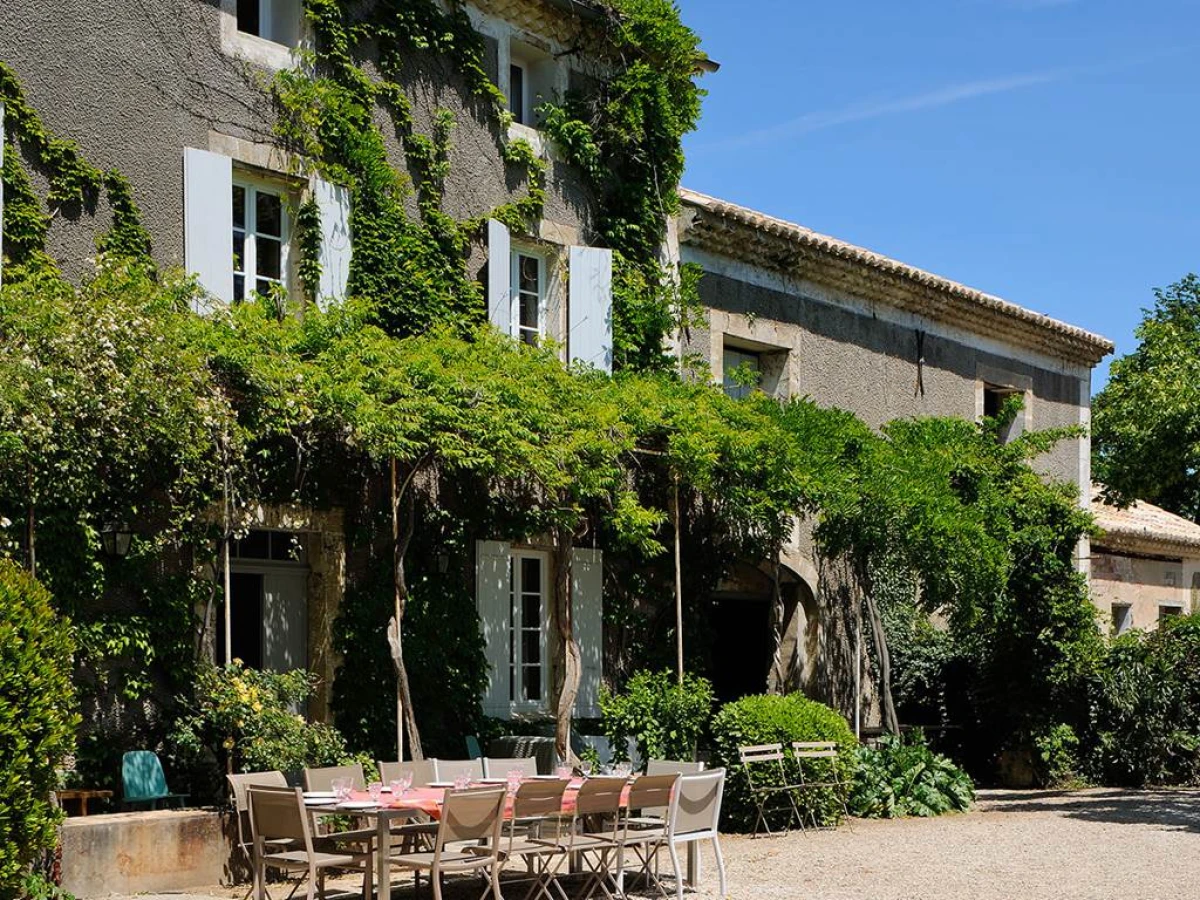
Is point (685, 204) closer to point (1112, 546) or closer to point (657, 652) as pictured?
point (657, 652)

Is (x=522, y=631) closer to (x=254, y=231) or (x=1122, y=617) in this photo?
(x=254, y=231)

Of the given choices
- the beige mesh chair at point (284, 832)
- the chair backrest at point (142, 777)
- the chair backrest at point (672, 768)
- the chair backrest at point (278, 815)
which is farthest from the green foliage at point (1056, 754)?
the chair backrest at point (278, 815)

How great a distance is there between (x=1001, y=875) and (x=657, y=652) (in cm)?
516

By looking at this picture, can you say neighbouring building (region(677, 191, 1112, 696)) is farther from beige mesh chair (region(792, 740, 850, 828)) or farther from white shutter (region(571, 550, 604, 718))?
beige mesh chair (region(792, 740, 850, 828))

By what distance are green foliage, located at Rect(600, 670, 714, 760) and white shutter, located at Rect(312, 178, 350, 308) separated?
4037 mm

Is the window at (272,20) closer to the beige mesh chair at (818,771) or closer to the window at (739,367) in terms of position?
the window at (739,367)

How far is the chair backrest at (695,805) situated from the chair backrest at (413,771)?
1645 millimetres

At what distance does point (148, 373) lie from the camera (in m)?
9.93

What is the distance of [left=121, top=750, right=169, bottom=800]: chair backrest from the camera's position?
→ 10.3 meters

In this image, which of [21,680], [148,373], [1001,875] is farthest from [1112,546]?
[21,680]

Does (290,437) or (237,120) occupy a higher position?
(237,120)

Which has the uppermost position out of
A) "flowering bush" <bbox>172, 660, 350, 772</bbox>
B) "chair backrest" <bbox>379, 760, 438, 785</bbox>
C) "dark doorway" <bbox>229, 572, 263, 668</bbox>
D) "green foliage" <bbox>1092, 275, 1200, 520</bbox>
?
"green foliage" <bbox>1092, 275, 1200, 520</bbox>

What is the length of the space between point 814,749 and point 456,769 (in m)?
4.17

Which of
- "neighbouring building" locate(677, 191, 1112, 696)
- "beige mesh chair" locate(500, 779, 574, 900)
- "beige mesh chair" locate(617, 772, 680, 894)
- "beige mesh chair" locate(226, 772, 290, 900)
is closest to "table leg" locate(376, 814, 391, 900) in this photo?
"beige mesh chair" locate(500, 779, 574, 900)
